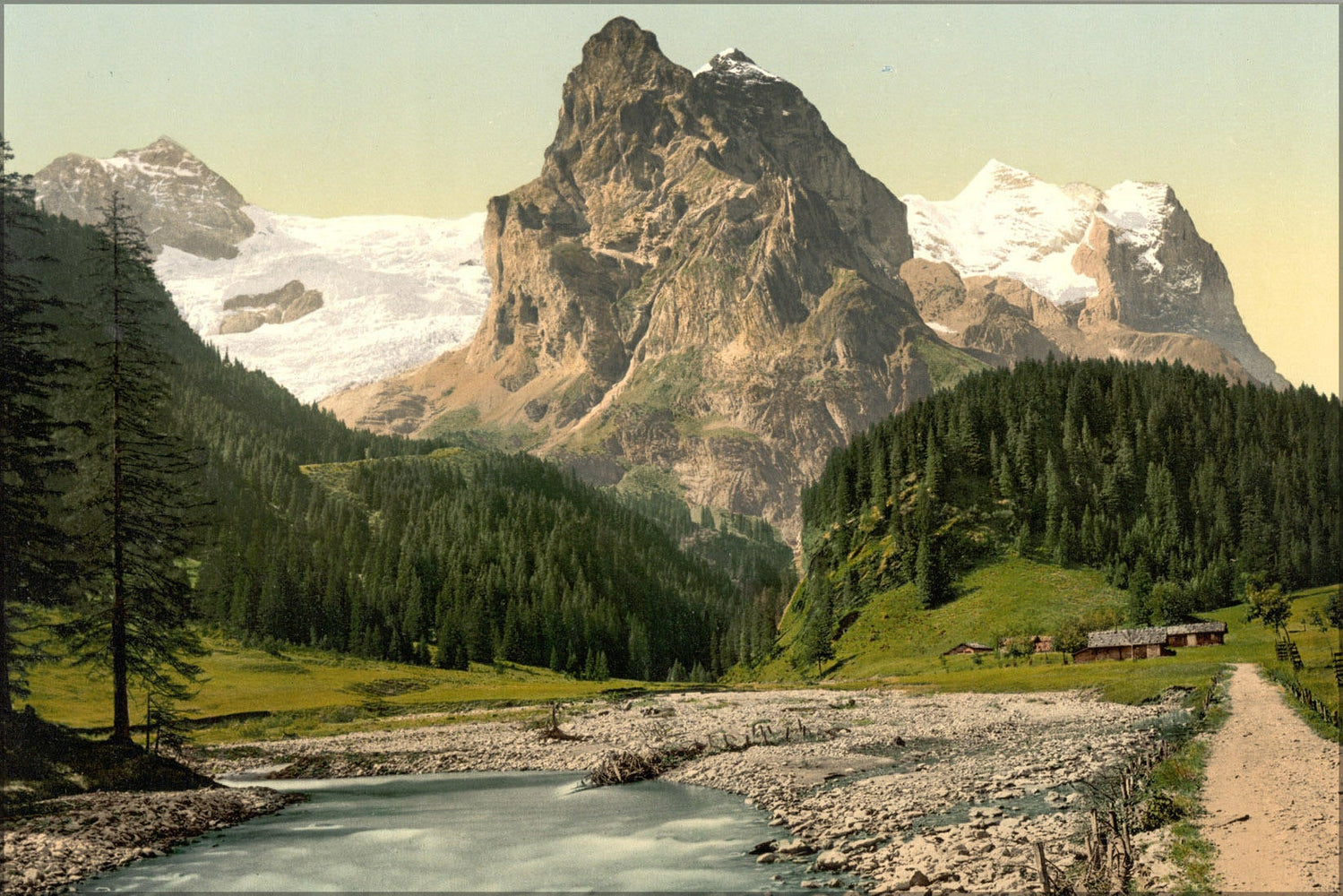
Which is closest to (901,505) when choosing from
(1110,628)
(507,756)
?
(1110,628)

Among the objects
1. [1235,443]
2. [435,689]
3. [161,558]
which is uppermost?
[1235,443]

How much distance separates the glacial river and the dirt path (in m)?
13.0

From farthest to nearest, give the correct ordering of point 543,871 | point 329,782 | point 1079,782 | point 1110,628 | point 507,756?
point 1110,628 < point 507,756 < point 329,782 < point 1079,782 < point 543,871

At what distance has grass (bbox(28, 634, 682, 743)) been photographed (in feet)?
334

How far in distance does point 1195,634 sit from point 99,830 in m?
121

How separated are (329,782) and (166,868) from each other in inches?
1217

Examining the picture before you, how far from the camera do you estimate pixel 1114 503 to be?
582 feet

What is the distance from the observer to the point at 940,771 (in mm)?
52375

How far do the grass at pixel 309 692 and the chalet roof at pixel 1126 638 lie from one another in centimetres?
6241

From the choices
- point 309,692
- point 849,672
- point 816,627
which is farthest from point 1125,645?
point 309,692

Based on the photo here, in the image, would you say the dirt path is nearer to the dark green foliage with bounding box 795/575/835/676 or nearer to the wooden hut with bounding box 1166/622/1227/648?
the wooden hut with bounding box 1166/622/1227/648

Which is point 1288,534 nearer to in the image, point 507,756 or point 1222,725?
point 1222,725

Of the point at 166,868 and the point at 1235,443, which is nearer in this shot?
the point at 166,868

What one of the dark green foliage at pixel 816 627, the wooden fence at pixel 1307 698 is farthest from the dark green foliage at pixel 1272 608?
the dark green foliage at pixel 816 627
